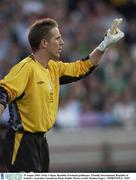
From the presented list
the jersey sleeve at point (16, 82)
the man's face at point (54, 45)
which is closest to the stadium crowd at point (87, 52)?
the man's face at point (54, 45)

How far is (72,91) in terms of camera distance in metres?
14.4

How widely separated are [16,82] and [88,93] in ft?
21.9

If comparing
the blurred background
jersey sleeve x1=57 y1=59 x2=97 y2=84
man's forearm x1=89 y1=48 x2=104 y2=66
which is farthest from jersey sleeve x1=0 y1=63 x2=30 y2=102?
the blurred background

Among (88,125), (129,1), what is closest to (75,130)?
(88,125)

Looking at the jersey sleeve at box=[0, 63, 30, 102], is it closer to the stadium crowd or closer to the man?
the man

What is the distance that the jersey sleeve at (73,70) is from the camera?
8531 mm

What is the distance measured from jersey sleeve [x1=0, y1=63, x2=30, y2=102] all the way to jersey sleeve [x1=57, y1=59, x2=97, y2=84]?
656 millimetres

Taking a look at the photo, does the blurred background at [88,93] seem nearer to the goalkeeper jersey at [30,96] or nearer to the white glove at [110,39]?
the white glove at [110,39]

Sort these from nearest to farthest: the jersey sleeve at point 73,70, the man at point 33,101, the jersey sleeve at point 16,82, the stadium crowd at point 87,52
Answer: the jersey sleeve at point 16,82
the man at point 33,101
the jersey sleeve at point 73,70
the stadium crowd at point 87,52

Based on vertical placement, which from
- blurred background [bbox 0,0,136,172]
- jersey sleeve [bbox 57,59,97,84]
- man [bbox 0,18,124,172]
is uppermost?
blurred background [bbox 0,0,136,172]

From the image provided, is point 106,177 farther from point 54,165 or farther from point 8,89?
point 54,165

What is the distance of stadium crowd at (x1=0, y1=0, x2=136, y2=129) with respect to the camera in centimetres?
1407

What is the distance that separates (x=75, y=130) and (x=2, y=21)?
314cm

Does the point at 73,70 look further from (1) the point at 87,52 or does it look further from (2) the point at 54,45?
(1) the point at 87,52
